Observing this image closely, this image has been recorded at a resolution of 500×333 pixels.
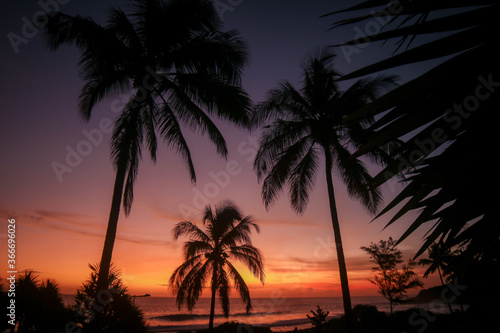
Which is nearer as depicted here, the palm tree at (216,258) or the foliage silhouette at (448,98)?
the foliage silhouette at (448,98)

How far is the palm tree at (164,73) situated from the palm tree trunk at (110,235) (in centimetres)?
4

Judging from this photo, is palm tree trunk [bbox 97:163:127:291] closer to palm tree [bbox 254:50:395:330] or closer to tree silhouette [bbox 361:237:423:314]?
palm tree [bbox 254:50:395:330]

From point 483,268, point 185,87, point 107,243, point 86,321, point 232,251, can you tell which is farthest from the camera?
point 232,251

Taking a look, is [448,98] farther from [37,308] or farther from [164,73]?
[37,308]

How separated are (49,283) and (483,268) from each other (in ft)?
43.4

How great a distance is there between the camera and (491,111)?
1.09m

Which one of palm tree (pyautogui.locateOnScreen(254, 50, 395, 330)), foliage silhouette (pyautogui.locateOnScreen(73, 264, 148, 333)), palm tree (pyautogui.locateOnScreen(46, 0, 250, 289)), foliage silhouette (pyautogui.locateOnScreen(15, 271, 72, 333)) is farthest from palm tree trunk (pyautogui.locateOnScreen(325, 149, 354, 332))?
foliage silhouette (pyautogui.locateOnScreen(15, 271, 72, 333))

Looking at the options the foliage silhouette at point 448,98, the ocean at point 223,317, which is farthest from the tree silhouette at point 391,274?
the foliage silhouette at point 448,98

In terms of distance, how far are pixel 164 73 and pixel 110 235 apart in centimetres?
521

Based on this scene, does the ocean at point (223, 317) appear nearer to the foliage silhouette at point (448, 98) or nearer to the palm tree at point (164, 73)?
the palm tree at point (164, 73)

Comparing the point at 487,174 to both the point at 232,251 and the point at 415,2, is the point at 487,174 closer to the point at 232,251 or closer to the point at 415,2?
the point at 415,2

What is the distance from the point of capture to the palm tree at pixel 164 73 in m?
7.34

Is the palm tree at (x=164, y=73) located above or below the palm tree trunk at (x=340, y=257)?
above

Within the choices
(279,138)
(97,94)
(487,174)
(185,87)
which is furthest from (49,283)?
(487,174)
